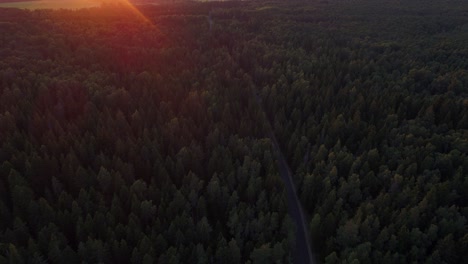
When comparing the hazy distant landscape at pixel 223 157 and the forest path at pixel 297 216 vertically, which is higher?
the hazy distant landscape at pixel 223 157

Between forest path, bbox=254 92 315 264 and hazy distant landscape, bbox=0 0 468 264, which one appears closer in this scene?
hazy distant landscape, bbox=0 0 468 264

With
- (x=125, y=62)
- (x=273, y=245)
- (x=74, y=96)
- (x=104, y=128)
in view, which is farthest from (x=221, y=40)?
(x=273, y=245)

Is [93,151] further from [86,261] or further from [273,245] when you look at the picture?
[273,245]

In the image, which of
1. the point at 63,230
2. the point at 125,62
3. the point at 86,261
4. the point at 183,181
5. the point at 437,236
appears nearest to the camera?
the point at 86,261

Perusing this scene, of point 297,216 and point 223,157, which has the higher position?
point 223,157

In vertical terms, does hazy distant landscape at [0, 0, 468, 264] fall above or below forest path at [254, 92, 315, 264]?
above

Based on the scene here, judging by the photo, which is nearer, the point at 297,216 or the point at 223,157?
the point at 297,216

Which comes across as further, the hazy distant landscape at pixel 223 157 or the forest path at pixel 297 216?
the forest path at pixel 297 216

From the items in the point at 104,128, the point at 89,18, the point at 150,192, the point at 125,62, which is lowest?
the point at 150,192
